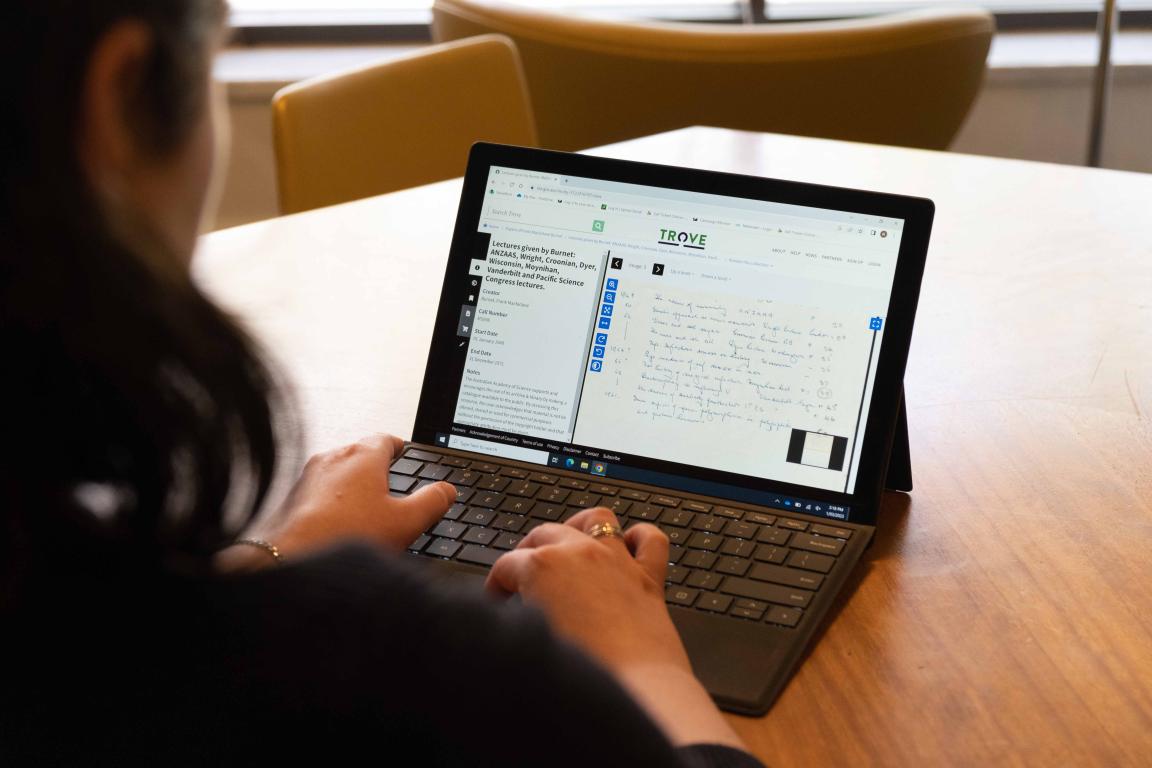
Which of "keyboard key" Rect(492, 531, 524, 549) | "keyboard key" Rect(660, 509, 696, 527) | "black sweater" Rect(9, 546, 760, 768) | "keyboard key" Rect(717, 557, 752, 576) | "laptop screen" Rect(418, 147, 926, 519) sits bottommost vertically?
"keyboard key" Rect(492, 531, 524, 549)

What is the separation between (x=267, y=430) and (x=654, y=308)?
0.52 meters

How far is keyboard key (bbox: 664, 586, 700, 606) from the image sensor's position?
89cm

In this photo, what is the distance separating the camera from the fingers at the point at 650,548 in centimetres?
86

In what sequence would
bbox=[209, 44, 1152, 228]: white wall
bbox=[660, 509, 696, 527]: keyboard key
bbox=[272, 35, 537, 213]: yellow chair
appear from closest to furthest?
bbox=[660, 509, 696, 527]: keyboard key → bbox=[272, 35, 537, 213]: yellow chair → bbox=[209, 44, 1152, 228]: white wall

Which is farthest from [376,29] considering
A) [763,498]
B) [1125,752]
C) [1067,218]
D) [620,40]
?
[1125,752]

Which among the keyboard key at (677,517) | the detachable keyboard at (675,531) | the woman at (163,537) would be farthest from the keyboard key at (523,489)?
the woman at (163,537)

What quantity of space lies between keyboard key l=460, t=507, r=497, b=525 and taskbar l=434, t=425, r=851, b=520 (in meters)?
0.06

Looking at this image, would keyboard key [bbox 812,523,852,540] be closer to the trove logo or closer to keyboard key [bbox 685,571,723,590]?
keyboard key [bbox 685,571,723,590]

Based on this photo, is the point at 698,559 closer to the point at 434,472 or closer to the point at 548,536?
the point at 548,536

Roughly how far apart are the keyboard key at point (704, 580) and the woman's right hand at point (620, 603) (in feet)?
0.12

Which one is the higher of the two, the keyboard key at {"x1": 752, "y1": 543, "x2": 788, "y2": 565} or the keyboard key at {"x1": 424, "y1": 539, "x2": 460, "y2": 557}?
the keyboard key at {"x1": 752, "y1": 543, "x2": 788, "y2": 565}

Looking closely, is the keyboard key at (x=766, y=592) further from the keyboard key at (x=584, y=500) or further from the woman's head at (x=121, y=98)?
the woman's head at (x=121, y=98)

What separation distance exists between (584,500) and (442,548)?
115 mm

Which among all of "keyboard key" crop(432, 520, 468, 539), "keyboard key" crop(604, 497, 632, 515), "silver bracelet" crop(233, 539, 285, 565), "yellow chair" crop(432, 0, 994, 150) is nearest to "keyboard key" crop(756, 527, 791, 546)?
Result: "keyboard key" crop(604, 497, 632, 515)
